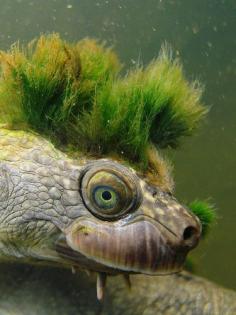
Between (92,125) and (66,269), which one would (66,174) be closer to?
(92,125)

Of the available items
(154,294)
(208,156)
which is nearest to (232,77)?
(208,156)

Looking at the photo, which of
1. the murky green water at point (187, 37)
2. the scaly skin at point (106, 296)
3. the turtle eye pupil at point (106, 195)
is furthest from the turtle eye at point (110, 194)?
the murky green water at point (187, 37)

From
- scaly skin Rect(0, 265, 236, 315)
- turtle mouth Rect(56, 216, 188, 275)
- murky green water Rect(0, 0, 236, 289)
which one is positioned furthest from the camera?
murky green water Rect(0, 0, 236, 289)

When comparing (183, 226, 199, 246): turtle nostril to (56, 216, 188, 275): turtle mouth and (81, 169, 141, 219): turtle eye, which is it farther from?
(81, 169, 141, 219): turtle eye

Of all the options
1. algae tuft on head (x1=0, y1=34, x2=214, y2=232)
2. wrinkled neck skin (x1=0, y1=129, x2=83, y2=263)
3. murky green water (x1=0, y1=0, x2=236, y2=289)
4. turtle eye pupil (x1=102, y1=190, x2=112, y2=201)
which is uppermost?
algae tuft on head (x1=0, y1=34, x2=214, y2=232)

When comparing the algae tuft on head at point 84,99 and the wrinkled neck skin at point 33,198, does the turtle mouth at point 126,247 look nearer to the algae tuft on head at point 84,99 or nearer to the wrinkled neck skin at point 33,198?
the wrinkled neck skin at point 33,198

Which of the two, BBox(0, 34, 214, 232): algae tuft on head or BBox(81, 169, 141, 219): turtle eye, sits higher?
BBox(0, 34, 214, 232): algae tuft on head

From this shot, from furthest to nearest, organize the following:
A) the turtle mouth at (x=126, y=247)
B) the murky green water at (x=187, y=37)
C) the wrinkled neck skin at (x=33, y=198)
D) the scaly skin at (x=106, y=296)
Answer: the murky green water at (x=187, y=37) → the scaly skin at (x=106, y=296) → the wrinkled neck skin at (x=33, y=198) → the turtle mouth at (x=126, y=247)

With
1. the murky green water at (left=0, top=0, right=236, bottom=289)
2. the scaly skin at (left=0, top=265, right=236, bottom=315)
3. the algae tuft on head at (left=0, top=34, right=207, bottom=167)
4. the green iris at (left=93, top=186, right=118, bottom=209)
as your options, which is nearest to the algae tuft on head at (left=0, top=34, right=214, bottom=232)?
the algae tuft on head at (left=0, top=34, right=207, bottom=167)

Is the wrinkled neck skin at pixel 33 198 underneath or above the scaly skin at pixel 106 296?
above
